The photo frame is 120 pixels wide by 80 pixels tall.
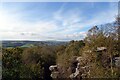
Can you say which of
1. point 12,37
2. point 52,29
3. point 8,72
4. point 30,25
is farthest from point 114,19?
point 8,72

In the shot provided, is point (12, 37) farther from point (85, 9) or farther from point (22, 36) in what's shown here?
point (85, 9)

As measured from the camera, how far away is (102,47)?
336 centimetres

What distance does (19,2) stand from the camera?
3.22 metres

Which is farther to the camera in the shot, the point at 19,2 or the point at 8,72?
the point at 8,72

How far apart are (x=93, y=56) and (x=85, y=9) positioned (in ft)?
2.36

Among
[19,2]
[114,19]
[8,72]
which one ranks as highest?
[19,2]

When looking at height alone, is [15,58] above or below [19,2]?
below

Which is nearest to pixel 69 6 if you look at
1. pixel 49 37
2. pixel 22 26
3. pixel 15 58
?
pixel 49 37

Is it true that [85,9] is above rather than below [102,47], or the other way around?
above

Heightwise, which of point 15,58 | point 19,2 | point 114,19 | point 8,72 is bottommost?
point 8,72

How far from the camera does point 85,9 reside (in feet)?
10.8

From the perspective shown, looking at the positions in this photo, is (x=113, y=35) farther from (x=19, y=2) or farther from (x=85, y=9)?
(x=19, y=2)

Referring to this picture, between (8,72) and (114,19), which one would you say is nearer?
(114,19)

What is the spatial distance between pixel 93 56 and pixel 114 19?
63 centimetres
